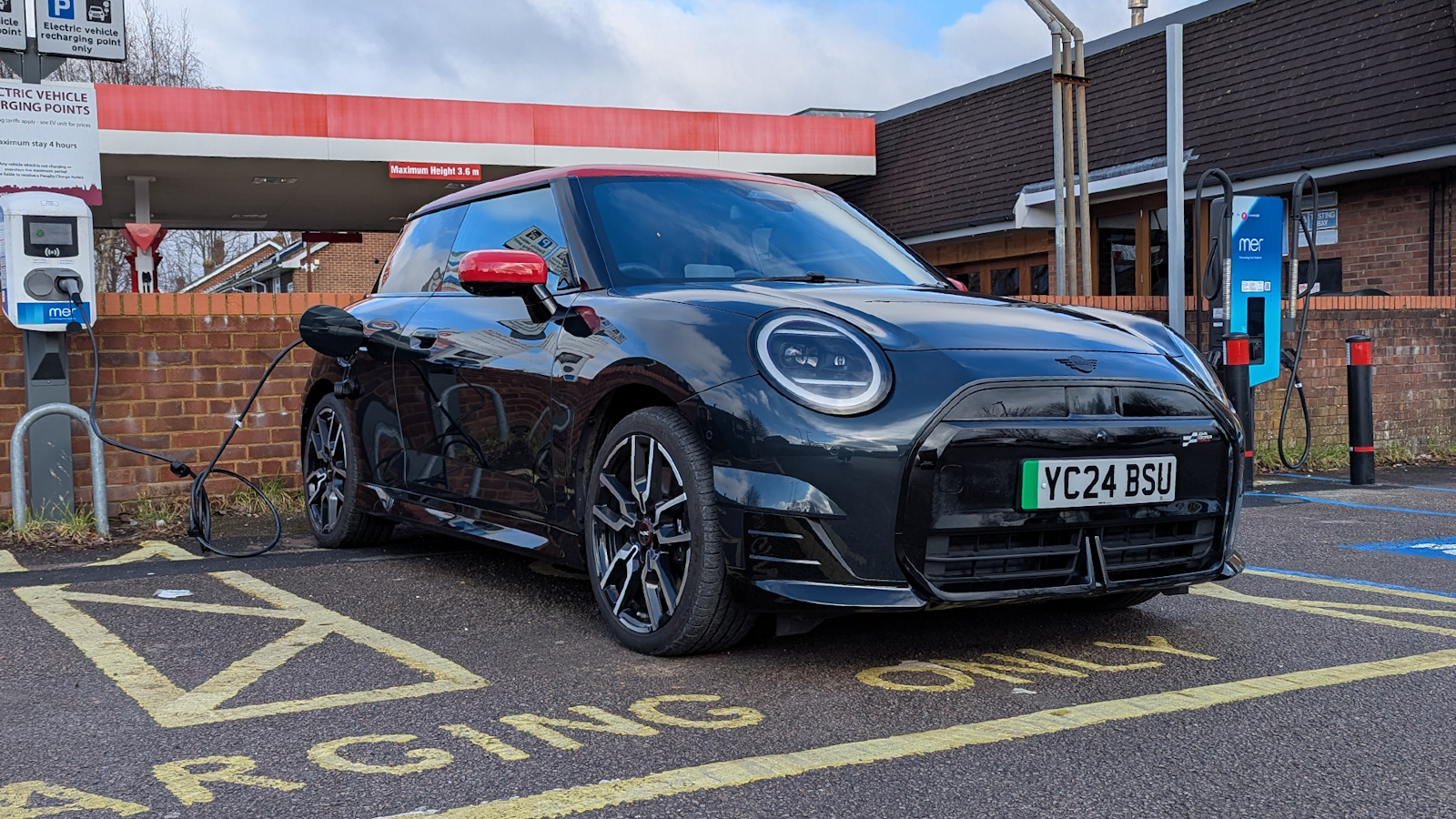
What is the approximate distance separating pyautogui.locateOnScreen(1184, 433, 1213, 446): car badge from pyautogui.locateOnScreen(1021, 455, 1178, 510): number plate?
7 cm

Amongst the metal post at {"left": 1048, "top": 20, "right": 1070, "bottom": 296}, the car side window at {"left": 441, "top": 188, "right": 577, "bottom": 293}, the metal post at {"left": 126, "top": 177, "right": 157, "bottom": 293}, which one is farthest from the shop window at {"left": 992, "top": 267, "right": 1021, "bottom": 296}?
the car side window at {"left": 441, "top": 188, "right": 577, "bottom": 293}

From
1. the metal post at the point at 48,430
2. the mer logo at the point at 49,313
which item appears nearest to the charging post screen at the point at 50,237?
the mer logo at the point at 49,313

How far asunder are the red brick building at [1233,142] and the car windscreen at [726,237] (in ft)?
20.8

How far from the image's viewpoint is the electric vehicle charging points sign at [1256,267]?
9070 millimetres

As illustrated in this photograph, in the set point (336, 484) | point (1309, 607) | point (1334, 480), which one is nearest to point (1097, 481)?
point (1309, 607)

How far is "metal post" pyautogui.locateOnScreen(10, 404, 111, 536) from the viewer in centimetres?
606

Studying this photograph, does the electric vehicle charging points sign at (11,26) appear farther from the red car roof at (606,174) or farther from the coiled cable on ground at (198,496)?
the red car roof at (606,174)

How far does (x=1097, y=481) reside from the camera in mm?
3367

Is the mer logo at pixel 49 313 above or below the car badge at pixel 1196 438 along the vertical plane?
above

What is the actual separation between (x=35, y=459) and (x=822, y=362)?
480 centimetres

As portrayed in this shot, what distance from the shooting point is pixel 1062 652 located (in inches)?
148

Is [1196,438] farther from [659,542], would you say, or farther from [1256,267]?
[1256,267]

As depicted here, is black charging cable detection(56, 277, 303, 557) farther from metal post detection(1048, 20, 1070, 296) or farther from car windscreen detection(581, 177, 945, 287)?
metal post detection(1048, 20, 1070, 296)

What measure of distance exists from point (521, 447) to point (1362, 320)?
9.12 metres
